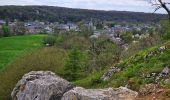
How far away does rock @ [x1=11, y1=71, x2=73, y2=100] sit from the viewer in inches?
751

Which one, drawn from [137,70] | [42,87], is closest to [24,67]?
[137,70]

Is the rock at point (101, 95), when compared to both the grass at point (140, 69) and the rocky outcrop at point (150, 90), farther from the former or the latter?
the grass at point (140, 69)

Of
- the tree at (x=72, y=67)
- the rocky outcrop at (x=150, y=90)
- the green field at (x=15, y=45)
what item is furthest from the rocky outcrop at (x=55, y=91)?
the green field at (x=15, y=45)

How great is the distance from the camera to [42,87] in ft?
64.5

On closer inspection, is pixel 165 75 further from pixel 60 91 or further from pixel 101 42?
pixel 101 42

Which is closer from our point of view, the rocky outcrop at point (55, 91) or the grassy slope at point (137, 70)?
the rocky outcrop at point (55, 91)

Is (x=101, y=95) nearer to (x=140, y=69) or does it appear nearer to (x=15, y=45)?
(x=140, y=69)

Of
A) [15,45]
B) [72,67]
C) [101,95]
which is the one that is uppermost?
[101,95]

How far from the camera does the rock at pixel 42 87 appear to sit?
62.6 ft

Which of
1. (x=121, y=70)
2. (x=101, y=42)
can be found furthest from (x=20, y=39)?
(x=121, y=70)

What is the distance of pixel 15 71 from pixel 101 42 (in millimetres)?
50955

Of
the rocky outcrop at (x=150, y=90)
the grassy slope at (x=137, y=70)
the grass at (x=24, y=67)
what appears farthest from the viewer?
the grass at (x=24, y=67)

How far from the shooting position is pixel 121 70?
96.3 ft

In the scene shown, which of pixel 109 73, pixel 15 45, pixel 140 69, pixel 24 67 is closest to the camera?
pixel 140 69
